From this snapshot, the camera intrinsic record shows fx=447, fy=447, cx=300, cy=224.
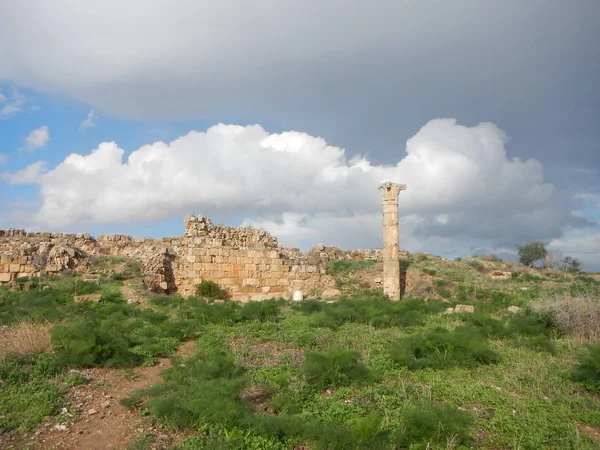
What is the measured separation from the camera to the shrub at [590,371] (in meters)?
6.36

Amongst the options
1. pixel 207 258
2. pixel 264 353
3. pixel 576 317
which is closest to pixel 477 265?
pixel 207 258

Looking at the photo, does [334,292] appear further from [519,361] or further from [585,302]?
[519,361]

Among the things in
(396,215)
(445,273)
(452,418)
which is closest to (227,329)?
(452,418)

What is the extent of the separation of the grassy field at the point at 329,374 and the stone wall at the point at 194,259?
4.82 m

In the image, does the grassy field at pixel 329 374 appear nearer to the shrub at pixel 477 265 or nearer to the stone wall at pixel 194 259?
the stone wall at pixel 194 259

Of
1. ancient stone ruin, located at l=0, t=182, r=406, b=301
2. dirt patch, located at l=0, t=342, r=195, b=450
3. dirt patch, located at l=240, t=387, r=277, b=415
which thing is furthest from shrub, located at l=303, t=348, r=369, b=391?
ancient stone ruin, located at l=0, t=182, r=406, b=301

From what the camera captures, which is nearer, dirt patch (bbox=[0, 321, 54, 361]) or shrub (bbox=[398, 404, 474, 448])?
shrub (bbox=[398, 404, 474, 448])

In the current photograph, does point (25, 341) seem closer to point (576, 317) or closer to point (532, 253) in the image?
point (576, 317)

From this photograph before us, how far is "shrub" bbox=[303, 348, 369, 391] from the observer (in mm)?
6422

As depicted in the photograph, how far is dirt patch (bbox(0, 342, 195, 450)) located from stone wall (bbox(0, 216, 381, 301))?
11281mm

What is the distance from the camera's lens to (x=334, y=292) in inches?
773

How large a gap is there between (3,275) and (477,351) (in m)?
16.5

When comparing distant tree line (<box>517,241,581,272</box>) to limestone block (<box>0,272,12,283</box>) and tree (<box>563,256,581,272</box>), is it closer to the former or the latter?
tree (<box>563,256,581,272</box>)

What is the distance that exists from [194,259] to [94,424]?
47.0 ft
